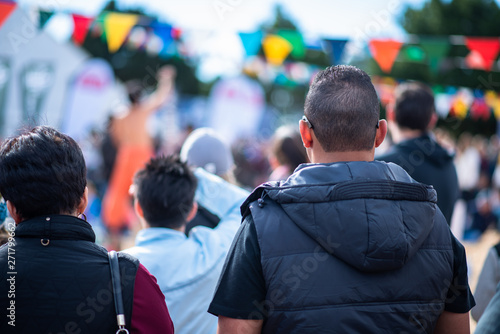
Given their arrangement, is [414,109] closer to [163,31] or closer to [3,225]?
[3,225]

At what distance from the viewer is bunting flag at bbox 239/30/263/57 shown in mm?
6852

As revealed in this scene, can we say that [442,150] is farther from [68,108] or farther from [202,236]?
[68,108]

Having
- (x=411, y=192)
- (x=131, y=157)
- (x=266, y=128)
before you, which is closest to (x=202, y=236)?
(x=411, y=192)

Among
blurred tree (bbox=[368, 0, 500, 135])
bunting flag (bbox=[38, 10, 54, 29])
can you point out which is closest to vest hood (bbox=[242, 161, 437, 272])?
bunting flag (bbox=[38, 10, 54, 29])

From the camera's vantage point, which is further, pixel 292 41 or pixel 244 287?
pixel 292 41

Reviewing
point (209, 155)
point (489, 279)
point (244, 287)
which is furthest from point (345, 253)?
point (209, 155)

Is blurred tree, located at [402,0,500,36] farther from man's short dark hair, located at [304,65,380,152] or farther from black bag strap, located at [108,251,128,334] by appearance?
black bag strap, located at [108,251,128,334]

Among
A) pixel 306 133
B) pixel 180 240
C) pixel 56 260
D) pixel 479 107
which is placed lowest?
pixel 479 107

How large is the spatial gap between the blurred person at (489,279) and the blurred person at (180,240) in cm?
118

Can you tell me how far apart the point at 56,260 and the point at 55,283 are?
0.07 meters

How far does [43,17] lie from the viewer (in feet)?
21.0

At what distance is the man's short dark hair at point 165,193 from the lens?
7.58ft

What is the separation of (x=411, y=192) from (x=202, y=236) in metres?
1.16

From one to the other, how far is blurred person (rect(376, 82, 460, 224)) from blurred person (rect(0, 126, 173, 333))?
203cm
